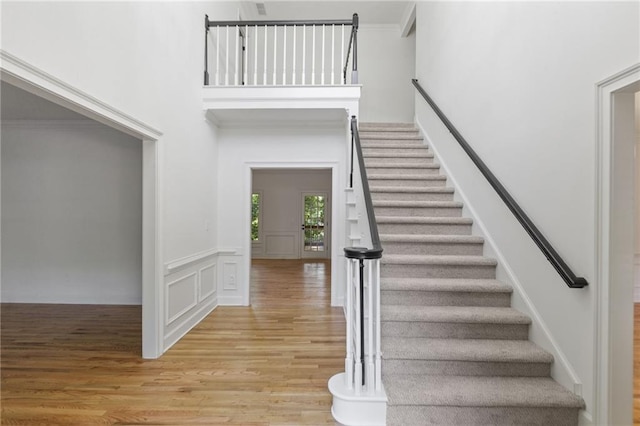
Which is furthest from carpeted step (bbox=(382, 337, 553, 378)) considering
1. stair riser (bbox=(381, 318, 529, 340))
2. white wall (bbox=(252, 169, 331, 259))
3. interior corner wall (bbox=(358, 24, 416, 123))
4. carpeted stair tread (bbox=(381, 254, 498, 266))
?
white wall (bbox=(252, 169, 331, 259))

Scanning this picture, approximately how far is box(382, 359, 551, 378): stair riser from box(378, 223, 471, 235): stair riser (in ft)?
4.12

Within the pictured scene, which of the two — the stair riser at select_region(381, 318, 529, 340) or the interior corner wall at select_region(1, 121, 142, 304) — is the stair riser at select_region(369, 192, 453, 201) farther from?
the interior corner wall at select_region(1, 121, 142, 304)

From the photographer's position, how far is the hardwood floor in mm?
2061

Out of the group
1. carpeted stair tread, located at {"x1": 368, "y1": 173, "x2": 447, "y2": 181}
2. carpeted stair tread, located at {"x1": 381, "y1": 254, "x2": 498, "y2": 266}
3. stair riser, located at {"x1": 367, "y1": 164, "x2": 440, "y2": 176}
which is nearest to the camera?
carpeted stair tread, located at {"x1": 381, "y1": 254, "x2": 498, "y2": 266}

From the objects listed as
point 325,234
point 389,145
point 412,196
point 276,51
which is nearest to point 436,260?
point 412,196

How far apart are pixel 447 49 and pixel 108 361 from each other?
4920 mm

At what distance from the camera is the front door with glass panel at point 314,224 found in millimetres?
9625

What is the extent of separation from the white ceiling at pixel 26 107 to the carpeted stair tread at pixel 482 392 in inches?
171

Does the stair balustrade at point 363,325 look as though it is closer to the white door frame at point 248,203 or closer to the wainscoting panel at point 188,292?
the wainscoting panel at point 188,292

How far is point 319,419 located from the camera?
6.49 feet

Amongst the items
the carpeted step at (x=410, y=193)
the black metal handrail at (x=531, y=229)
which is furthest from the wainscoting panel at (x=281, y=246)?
the black metal handrail at (x=531, y=229)

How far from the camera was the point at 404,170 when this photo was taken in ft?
12.7

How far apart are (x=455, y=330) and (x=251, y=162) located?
3403mm

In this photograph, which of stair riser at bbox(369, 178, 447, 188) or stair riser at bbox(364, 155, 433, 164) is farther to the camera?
stair riser at bbox(364, 155, 433, 164)
